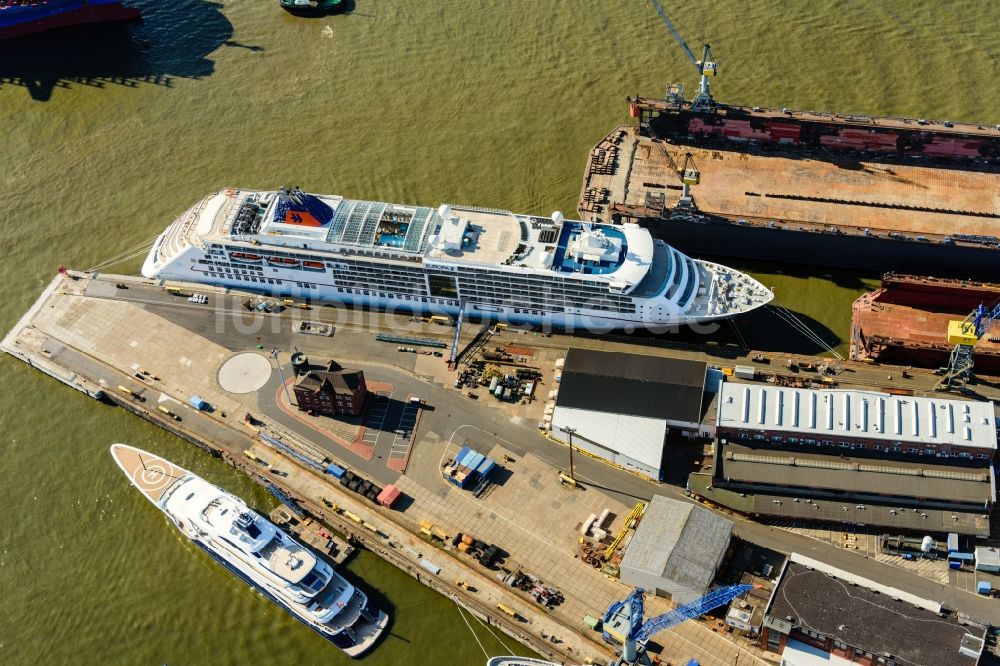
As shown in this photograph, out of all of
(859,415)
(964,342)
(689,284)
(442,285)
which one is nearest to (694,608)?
(859,415)

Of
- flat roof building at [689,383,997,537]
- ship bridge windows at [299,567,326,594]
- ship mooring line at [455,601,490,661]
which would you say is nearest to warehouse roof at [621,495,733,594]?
flat roof building at [689,383,997,537]

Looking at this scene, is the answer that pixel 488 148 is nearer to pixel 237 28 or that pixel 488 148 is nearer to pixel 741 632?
pixel 237 28

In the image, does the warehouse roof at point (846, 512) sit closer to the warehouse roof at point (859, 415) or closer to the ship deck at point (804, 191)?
the warehouse roof at point (859, 415)

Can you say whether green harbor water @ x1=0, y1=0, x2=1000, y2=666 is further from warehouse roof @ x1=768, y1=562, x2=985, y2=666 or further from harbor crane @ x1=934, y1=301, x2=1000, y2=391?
warehouse roof @ x1=768, y1=562, x2=985, y2=666

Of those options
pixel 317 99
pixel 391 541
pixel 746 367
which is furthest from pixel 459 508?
pixel 317 99

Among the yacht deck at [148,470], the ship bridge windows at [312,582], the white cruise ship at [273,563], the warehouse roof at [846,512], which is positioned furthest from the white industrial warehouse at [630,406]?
the yacht deck at [148,470]

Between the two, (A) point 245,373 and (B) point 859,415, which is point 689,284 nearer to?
(B) point 859,415
